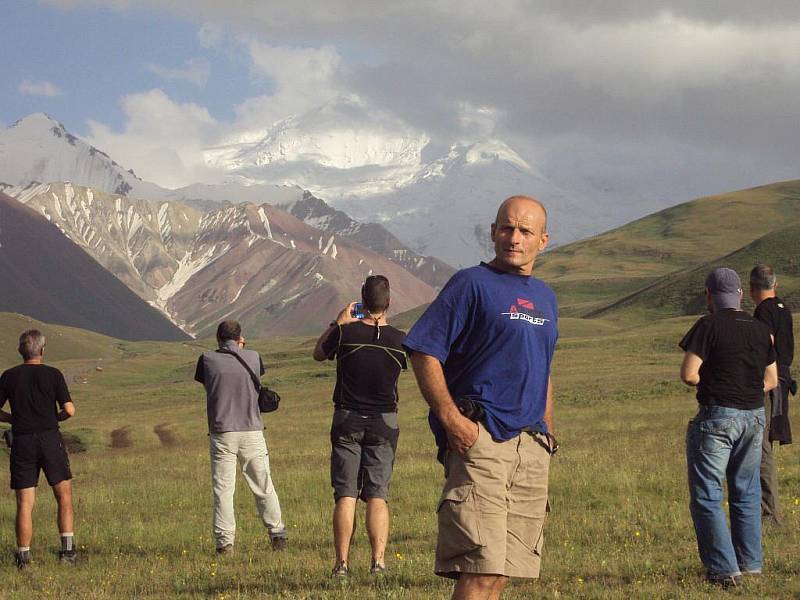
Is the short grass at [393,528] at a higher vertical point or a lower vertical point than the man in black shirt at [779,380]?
lower

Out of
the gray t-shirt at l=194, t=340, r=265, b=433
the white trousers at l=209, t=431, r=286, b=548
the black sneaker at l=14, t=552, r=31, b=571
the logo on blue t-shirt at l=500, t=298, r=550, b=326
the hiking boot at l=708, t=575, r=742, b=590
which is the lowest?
the black sneaker at l=14, t=552, r=31, b=571

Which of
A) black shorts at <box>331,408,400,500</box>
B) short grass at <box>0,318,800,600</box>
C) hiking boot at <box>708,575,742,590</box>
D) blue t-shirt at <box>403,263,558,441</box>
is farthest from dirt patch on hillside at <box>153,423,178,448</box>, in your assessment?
blue t-shirt at <box>403,263,558,441</box>

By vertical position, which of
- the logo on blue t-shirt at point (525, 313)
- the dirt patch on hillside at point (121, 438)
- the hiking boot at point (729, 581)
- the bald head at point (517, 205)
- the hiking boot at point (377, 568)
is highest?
the bald head at point (517, 205)

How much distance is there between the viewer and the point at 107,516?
17172mm

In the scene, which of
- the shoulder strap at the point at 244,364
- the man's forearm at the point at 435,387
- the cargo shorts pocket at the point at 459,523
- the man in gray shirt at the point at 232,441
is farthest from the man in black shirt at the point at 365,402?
the cargo shorts pocket at the point at 459,523

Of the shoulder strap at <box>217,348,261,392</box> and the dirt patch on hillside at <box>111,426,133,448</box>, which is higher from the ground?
the shoulder strap at <box>217,348,261,392</box>

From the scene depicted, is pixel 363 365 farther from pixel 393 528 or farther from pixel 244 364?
pixel 393 528

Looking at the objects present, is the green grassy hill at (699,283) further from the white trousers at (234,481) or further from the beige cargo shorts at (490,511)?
the beige cargo shorts at (490,511)

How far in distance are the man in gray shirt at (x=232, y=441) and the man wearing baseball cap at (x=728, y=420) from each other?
5282mm

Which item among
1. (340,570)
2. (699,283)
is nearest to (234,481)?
(340,570)

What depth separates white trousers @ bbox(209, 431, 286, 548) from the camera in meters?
13.0

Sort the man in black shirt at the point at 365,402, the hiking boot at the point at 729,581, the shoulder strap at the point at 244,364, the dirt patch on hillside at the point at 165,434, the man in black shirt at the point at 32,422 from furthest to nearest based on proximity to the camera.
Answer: the dirt patch on hillside at the point at 165,434
the shoulder strap at the point at 244,364
the man in black shirt at the point at 32,422
the man in black shirt at the point at 365,402
the hiking boot at the point at 729,581

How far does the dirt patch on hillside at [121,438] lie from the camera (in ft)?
128

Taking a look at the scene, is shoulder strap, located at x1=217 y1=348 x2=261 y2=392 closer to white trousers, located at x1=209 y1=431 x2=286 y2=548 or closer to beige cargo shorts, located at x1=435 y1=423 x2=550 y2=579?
white trousers, located at x1=209 y1=431 x2=286 y2=548
